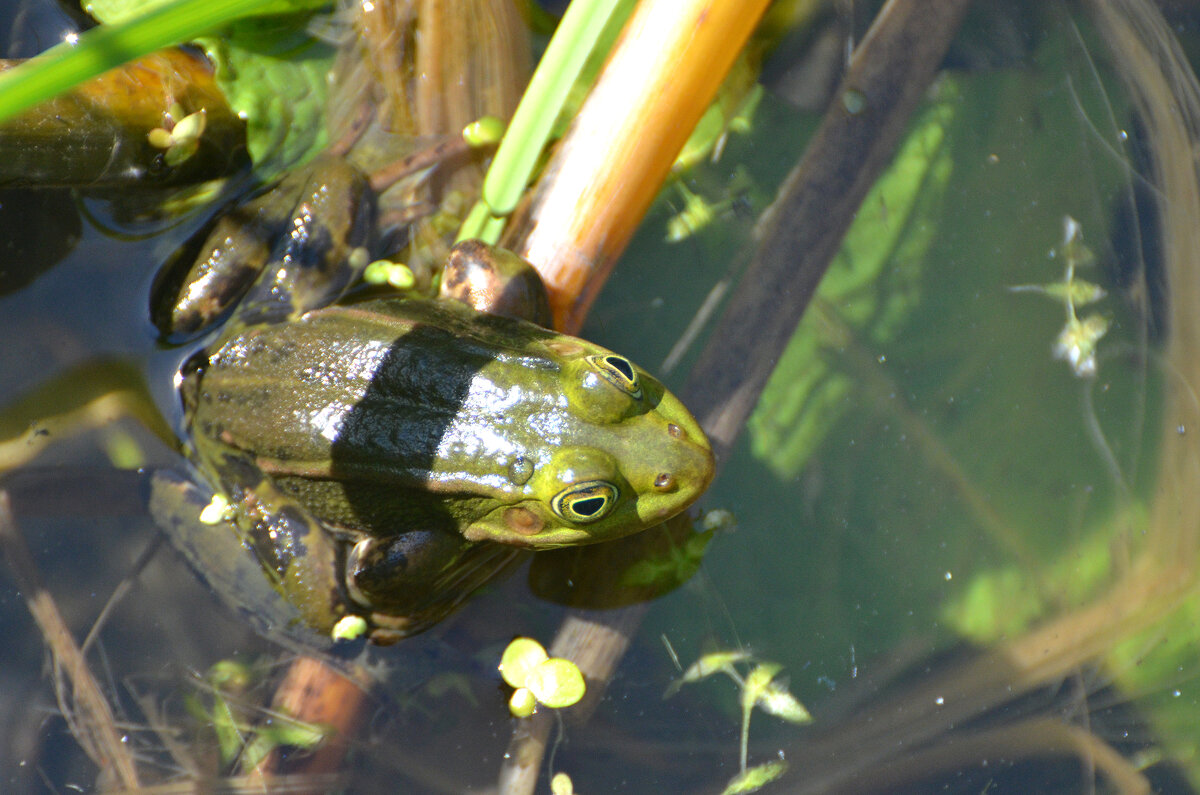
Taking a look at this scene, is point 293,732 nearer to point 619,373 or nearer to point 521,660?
point 521,660

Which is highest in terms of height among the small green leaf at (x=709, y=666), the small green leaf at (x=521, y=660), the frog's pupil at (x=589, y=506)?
the frog's pupil at (x=589, y=506)

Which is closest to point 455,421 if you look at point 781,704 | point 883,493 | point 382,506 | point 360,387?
point 360,387

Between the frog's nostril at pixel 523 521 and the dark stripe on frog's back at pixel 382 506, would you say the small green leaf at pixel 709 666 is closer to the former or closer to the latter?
the frog's nostril at pixel 523 521

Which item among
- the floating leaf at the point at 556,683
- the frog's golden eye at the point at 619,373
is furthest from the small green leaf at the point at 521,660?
the frog's golden eye at the point at 619,373

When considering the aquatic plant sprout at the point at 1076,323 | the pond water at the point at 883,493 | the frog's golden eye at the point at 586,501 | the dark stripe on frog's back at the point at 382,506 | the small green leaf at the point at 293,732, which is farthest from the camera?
the aquatic plant sprout at the point at 1076,323

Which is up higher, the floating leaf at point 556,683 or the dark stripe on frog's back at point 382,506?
the dark stripe on frog's back at point 382,506

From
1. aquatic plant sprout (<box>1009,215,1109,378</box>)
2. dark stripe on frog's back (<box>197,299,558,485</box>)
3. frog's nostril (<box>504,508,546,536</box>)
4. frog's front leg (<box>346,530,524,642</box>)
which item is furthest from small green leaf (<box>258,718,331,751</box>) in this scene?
aquatic plant sprout (<box>1009,215,1109,378</box>)

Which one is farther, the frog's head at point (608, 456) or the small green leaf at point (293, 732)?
the small green leaf at point (293, 732)

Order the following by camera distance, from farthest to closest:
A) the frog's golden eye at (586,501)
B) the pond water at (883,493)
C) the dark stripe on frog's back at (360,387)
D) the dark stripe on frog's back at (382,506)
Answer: the pond water at (883,493) < the dark stripe on frog's back at (382,506) < the dark stripe on frog's back at (360,387) < the frog's golden eye at (586,501)

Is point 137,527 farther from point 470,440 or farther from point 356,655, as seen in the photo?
point 470,440
